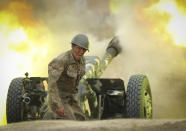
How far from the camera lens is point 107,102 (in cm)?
719

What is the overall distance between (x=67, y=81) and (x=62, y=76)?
0.46 feet

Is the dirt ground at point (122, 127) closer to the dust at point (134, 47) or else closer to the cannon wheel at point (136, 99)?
the cannon wheel at point (136, 99)

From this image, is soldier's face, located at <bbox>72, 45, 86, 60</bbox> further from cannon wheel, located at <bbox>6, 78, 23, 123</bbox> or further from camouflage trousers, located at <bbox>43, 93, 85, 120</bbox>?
cannon wheel, located at <bbox>6, 78, 23, 123</bbox>

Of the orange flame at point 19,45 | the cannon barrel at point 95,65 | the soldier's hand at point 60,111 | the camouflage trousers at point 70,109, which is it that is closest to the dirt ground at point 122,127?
the soldier's hand at point 60,111

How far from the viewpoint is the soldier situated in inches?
257

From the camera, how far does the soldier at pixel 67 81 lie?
652 cm

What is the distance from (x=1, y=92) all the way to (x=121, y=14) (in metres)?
5.10

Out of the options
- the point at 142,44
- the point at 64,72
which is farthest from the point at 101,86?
the point at 142,44

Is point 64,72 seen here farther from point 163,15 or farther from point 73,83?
point 163,15

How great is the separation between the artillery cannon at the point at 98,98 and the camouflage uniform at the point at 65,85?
28 centimetres

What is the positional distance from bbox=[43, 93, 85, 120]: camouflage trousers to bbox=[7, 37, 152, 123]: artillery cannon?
20 centimetres

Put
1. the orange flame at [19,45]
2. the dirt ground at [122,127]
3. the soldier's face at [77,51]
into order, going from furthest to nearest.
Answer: the orange flame at [19,45], the soldier's face at [77,51], the dirt ground at [122,127]

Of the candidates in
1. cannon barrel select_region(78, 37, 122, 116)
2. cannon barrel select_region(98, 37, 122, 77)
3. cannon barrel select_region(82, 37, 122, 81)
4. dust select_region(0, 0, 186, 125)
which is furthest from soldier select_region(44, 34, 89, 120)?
dust select_region(0, 0, 186, 125)

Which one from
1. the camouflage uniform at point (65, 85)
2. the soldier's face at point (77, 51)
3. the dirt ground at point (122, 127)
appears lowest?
the dirt ground at point (122, 127)
